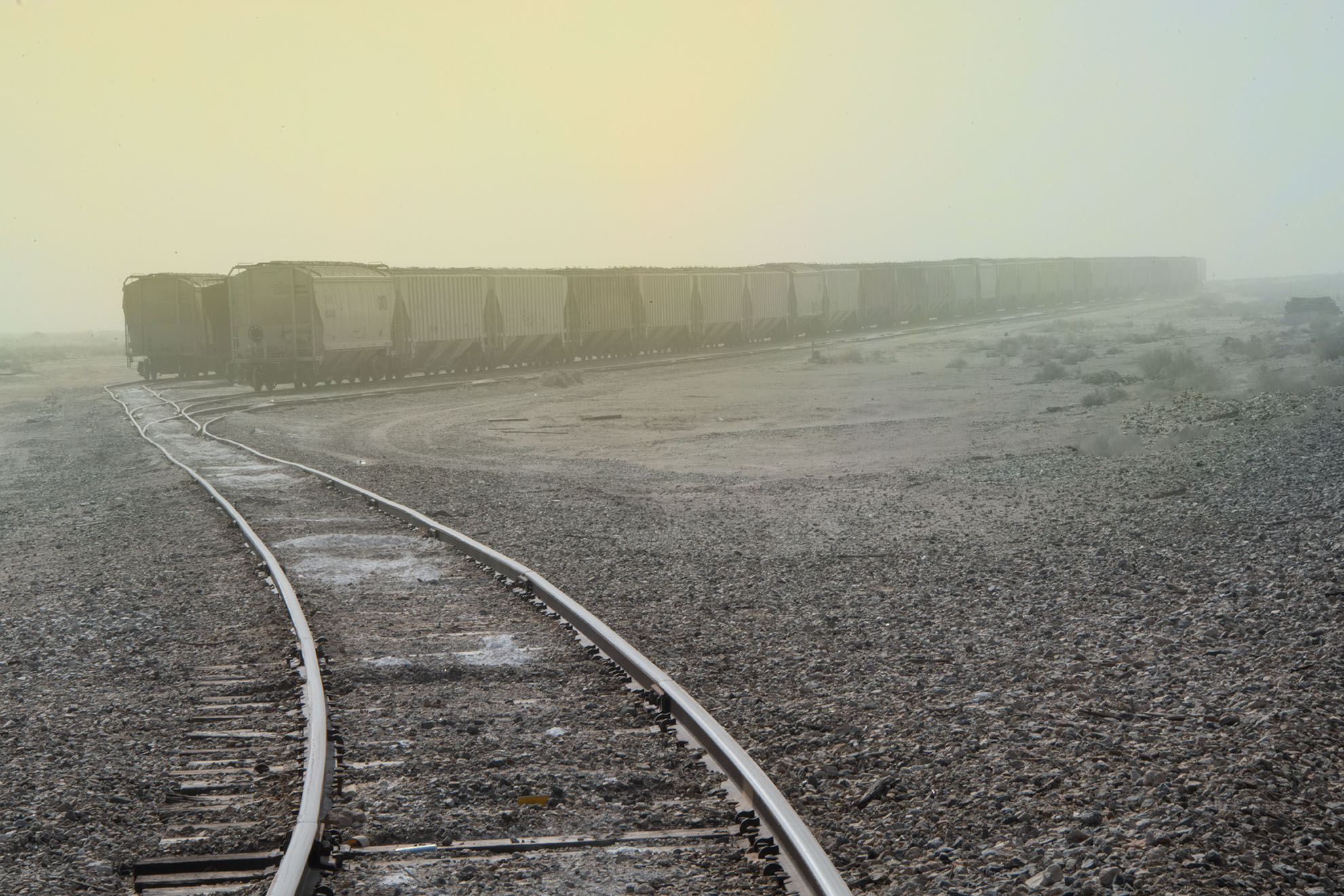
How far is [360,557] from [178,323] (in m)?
35.9

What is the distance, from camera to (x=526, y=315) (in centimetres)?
4038

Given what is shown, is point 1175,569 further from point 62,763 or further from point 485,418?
point 485,418

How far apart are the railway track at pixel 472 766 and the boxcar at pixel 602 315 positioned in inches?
1400

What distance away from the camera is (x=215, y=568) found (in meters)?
10.0

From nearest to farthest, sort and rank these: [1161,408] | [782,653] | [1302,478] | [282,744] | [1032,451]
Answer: [282,744], [782,653], [1302,478], [1032,451], [1161,408]

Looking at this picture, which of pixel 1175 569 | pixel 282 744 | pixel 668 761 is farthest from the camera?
pixel 1175 569

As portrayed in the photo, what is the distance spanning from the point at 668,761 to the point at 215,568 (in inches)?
250

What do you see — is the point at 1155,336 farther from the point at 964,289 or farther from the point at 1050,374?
the point at 964,289

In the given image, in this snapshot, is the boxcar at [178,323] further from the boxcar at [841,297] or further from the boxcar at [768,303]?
the boxcar at [841,297]

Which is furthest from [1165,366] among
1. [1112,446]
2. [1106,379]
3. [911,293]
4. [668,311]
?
[911,293]

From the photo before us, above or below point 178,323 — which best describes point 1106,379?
below

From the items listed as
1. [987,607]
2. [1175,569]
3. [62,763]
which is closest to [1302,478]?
[1175,569]

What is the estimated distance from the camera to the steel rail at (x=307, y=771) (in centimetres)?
381

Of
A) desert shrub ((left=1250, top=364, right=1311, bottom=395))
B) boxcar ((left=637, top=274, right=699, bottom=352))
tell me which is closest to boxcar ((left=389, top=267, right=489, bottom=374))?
boxcar ((left=637, top=274, right=699, bottom=352))
